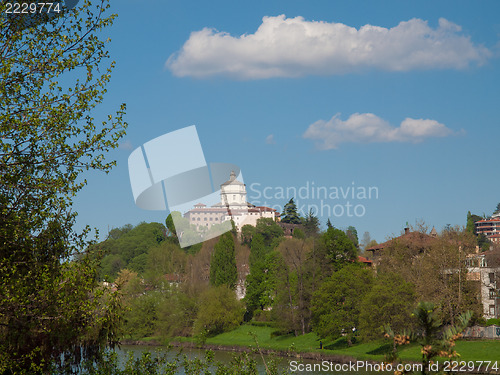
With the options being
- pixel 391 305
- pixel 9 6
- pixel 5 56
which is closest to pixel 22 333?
pixel 5 56

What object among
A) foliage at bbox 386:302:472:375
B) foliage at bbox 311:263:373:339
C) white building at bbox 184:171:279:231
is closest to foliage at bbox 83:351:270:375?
foliage at bbox 386:302:472:375

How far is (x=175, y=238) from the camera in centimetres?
9450

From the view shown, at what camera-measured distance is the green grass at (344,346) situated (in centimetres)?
3177

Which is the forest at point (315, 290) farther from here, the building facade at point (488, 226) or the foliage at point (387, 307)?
the building facade at point (488, 226)

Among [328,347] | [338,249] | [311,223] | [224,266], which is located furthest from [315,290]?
[311,223]

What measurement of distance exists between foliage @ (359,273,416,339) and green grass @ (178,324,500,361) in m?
1.03

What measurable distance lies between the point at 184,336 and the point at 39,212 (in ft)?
140

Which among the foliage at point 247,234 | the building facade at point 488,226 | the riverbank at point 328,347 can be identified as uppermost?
the building facade at point 488,226

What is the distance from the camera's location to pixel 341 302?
39.9 metres

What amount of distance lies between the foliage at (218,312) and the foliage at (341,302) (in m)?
11.4

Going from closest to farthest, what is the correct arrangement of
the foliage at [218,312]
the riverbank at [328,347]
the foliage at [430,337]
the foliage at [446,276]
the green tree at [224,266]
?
the foliage at [430,337] < the riverbank at [328,347] < the foliage at [446,276] < the foliage at [218,312] < the green tree at [224,266]

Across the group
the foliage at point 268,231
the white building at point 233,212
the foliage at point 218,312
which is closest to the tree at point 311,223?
the foliage at point 268,231

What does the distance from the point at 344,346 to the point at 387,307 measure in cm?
591

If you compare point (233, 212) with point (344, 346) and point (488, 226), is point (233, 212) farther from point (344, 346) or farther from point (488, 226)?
point (344, 346)
